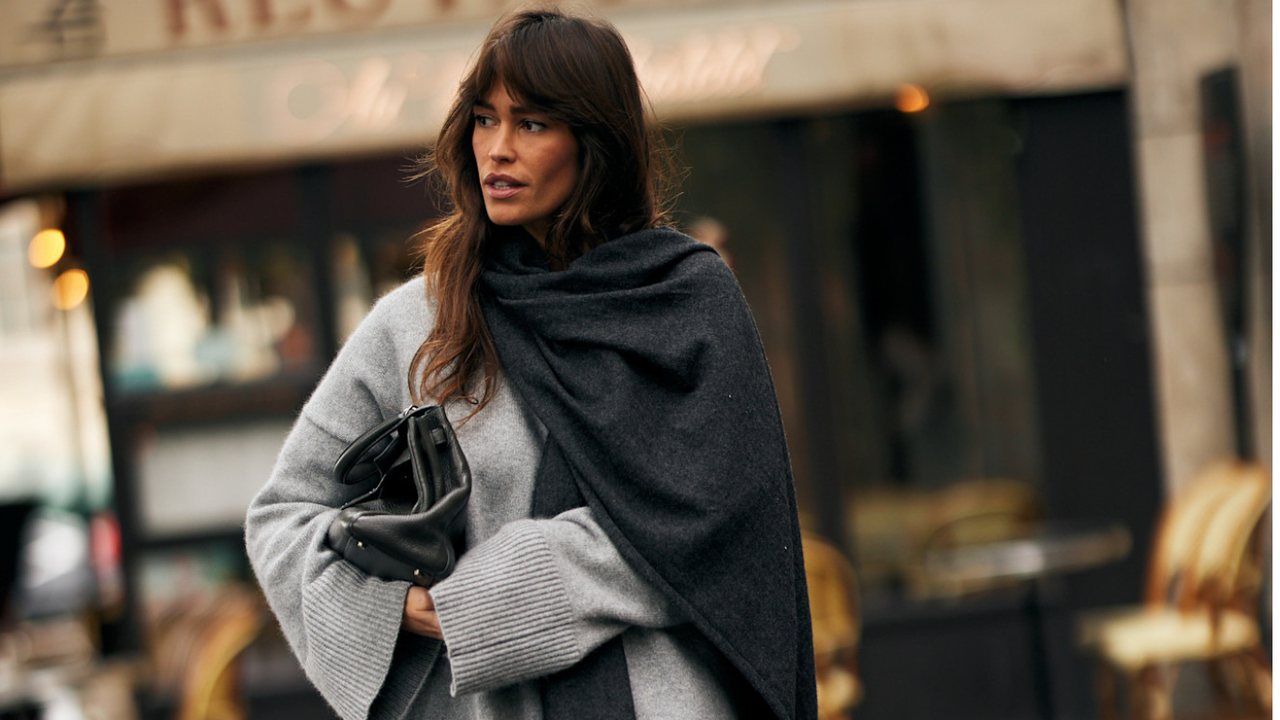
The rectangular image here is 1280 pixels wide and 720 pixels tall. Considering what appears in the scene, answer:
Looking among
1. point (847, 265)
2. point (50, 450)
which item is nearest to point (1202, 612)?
point (847, 265)

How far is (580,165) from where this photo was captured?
5.97 feet

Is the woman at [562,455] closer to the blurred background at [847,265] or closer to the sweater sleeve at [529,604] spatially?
the sweater sleeve at [529,604]

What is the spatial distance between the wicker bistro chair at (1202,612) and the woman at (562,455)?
354 cm

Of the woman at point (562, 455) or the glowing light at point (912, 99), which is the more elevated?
the glowing light at point (912, 99)

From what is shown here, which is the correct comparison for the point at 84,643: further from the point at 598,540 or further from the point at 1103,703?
the point at 598,540

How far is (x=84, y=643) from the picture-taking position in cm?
619

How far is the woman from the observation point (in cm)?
167

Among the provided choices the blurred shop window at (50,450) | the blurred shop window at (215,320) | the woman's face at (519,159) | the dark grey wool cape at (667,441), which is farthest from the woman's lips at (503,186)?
the blurred shop window at (50,450)

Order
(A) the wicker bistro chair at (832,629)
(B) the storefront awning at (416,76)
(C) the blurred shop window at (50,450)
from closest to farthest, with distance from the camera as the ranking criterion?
1. (A) the wicker bistro chair at (832,629)
2. (B) the storefront awning at (416,76)
3. (C) the blurred shop window at (50,450)

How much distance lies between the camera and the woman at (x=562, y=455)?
5.47 ft

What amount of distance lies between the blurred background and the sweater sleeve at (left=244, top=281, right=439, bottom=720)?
3.55 metres

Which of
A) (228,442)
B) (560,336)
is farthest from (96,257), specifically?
(560,336)

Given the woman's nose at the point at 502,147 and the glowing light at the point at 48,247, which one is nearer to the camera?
the woman's nose at the point at 502,147

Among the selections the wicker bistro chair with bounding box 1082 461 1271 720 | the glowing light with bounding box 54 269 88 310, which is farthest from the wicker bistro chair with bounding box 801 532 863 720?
the glowing light with bounding box 54 269 88 310
